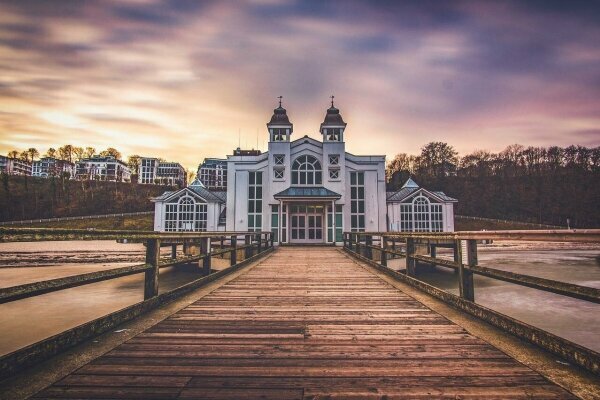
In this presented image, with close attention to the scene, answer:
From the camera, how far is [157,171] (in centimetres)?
11262

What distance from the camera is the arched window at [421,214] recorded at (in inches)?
1142

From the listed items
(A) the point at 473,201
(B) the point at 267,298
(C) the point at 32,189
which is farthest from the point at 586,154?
(C) the point at 32,189

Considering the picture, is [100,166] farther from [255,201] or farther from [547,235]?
[547,235]

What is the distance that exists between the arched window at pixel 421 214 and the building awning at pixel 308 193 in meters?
10.8

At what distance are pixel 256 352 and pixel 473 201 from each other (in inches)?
2911

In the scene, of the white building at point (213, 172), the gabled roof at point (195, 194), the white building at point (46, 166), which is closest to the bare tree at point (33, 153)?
the white building at point (46, 166)

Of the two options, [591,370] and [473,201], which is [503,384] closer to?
[591,370]

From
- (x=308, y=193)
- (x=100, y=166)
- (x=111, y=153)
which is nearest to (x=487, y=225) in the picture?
(x=308, y=193)

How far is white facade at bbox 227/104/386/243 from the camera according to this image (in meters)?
22.7

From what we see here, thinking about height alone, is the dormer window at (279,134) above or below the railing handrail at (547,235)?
above

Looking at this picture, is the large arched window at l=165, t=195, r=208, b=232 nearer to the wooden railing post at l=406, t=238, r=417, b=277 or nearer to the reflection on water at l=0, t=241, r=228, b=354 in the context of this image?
the reflection on water at l=0, t=241, r=228, b=354

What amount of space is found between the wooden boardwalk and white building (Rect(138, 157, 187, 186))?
10815 centimetres

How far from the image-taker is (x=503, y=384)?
2.16 meters

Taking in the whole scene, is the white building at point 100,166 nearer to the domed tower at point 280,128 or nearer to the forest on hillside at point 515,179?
the forest on hillside at point 515,179
